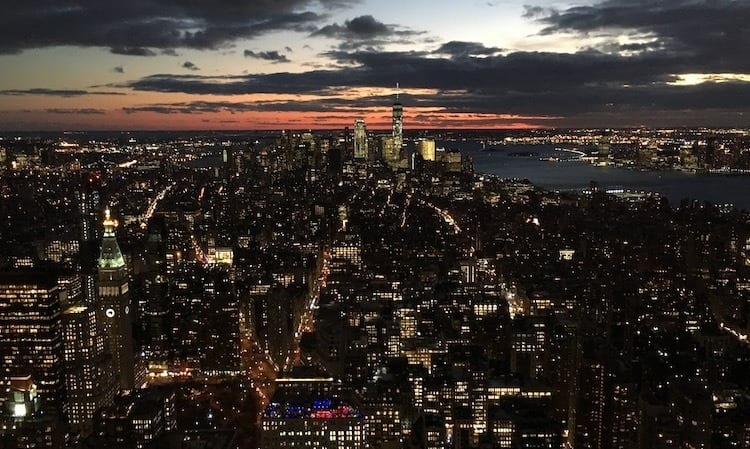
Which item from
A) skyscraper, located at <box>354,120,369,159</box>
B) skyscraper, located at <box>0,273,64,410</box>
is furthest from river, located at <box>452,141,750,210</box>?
skyscraper, located at <box>0,273,64,410</box>

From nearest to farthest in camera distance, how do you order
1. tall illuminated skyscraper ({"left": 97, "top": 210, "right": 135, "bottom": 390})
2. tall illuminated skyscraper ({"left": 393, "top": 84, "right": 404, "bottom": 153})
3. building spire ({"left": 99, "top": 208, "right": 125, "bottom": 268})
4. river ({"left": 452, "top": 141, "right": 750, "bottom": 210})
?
tall illuminated skyscraper ({"left": 97, "top": 210, "right": 135, "bottom": 390}) < building spire ({"left": 99, "top": 208, "right": 125, "bottom": 268}) < river ({"left": 452, "top": 141, "right": 750, "bottom": 210}) < tall illuminated skyscraper ({"left": 393, "top": 84, "right": 404, "bottom": 153})

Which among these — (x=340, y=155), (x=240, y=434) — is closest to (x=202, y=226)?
(x=240, y=434)

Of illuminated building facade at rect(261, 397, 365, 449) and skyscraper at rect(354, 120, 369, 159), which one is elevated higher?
skyscraper at rect(354, 120, 369, 159)

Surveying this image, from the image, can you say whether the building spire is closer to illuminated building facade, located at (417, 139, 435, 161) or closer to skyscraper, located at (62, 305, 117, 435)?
skyscraper, located at (62, 305, 117, 435)

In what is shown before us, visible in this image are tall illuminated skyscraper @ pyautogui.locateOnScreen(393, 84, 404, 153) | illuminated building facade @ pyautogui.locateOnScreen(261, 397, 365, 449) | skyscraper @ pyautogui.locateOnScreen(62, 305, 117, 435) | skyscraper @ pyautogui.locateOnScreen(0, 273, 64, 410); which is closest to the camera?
illuminated building facade @ pyautogui.locateOnScreen(261, 397, 365, 449)

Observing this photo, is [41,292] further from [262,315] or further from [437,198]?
[437,198]

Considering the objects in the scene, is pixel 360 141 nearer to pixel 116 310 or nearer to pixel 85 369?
pixel 116 310

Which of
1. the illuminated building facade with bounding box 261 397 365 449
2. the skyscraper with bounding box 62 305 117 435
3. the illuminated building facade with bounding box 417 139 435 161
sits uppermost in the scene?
the illuminated building facade with bounding box 417 139 435 161
